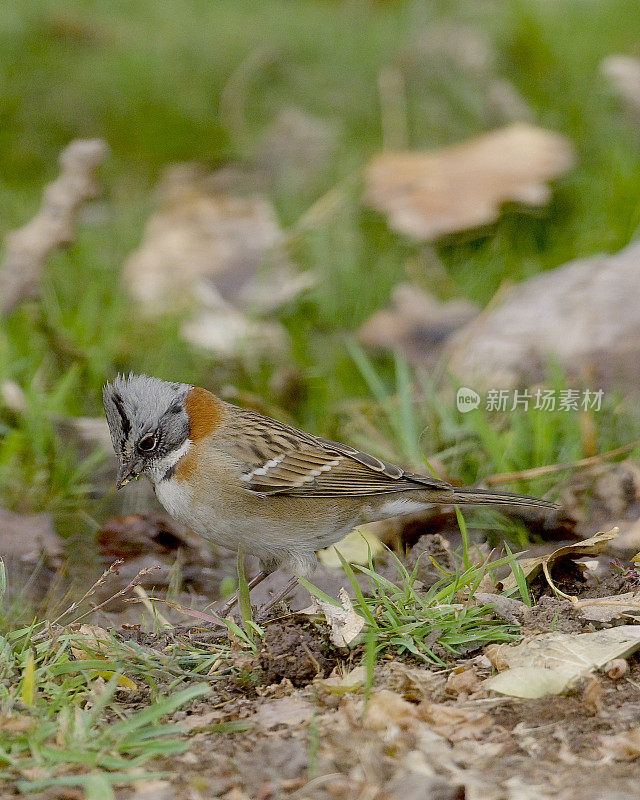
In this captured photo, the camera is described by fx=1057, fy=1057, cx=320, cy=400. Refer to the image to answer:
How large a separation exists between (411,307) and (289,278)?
88 cm

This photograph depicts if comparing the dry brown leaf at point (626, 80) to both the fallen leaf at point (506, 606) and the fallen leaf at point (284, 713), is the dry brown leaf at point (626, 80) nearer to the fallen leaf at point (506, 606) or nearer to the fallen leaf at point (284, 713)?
the fallen leaf at point (506, 606)

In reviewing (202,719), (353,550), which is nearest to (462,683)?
(202,719)

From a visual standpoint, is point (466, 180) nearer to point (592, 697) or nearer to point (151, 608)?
point (151, 608)

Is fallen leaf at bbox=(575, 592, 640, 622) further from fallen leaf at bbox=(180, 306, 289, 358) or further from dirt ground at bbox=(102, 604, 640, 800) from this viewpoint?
fallen leaf at bbox=(180, 306, 289, 358)

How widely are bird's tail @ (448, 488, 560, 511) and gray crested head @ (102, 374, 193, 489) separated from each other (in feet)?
3.60

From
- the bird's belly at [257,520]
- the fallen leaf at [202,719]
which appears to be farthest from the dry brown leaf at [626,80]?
the fallen leaf at [202,719]

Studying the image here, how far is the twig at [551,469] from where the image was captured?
15.2 feet

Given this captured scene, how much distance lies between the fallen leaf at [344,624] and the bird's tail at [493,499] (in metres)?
1.02

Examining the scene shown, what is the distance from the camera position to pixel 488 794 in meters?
2.41

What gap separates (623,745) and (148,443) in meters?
2.06

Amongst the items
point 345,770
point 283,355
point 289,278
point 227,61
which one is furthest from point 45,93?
point 345,770

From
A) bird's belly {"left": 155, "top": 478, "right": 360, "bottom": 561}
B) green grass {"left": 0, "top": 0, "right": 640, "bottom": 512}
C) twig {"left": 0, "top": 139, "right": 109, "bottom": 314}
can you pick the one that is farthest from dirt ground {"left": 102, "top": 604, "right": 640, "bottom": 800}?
twig {"left": 0, "top": 139, "right": 109, "bottom": 314}

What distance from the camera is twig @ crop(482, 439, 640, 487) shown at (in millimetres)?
4625

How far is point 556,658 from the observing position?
300cm
